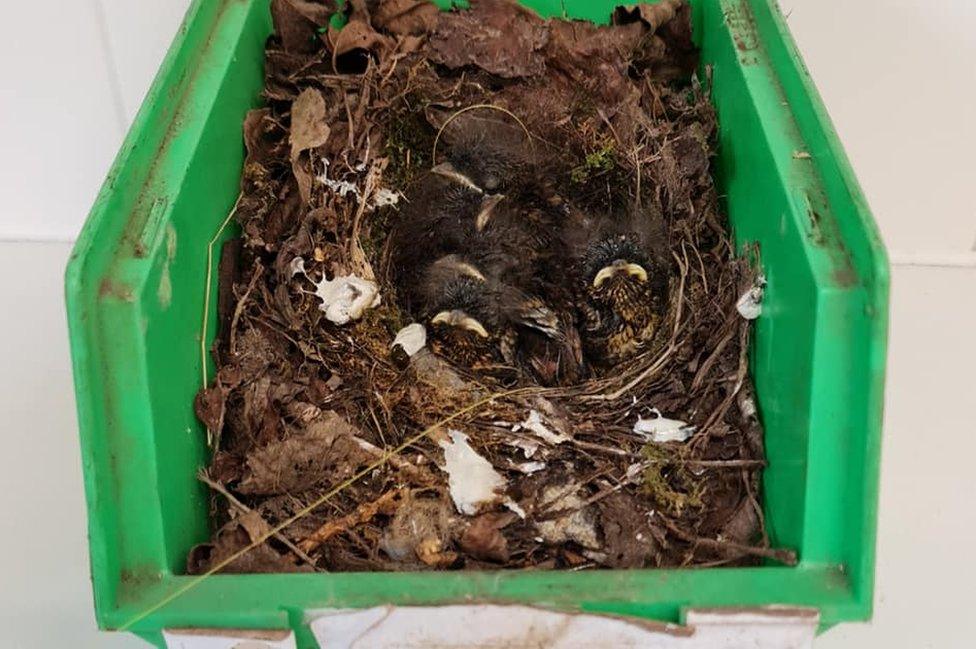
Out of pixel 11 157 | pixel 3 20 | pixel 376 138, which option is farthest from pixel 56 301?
pixel 376 138

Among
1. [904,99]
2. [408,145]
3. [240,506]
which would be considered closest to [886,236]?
[904,99]

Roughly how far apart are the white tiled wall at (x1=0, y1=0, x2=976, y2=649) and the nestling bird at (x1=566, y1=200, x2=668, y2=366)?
53 cm

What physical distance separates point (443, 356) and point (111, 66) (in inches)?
36.3

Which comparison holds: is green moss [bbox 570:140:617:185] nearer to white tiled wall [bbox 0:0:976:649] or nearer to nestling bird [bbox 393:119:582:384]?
nestling bird [bbox 393:119:582:384]

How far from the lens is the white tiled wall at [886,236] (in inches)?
48.0

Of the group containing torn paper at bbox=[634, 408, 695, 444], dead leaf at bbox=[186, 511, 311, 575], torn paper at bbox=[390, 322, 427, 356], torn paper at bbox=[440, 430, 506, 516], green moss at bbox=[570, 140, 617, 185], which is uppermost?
green moss at bbox=[570, 140, 617, 185]

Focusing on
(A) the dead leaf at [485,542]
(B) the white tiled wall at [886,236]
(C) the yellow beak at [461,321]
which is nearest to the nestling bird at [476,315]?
(C) the yellow beak at [461,321]

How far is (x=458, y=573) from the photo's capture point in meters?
0.69

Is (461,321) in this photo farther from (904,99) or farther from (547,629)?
(904,99)

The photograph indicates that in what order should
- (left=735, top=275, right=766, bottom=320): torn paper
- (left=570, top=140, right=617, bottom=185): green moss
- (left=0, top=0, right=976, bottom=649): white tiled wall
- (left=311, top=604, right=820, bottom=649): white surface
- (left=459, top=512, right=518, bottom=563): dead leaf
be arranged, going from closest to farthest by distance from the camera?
(left=311, top=604, right=820, bottom=649): white surface, (left=459, top=512, right=518, bottom=563): dead leaf, (left=735, top=275, right=766, bottom=320): torn paper, (left=570, top=140, right=617, bottom=185): green moss, (left=0, top=0, right=976, bottom=649): white tiled wall

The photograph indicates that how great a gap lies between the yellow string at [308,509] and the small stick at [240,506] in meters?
0.01

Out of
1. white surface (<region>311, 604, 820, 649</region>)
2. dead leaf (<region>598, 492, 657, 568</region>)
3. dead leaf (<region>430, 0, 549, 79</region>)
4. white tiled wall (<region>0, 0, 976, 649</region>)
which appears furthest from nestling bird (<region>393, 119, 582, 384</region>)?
white tiled wall (<region>0, 0, 976, 649</region>)

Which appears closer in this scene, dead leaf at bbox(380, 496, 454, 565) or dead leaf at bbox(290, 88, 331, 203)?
dead leaf at bbox(380, 496, 454, 565)

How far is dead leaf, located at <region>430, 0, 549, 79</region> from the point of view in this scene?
3.89 ft
